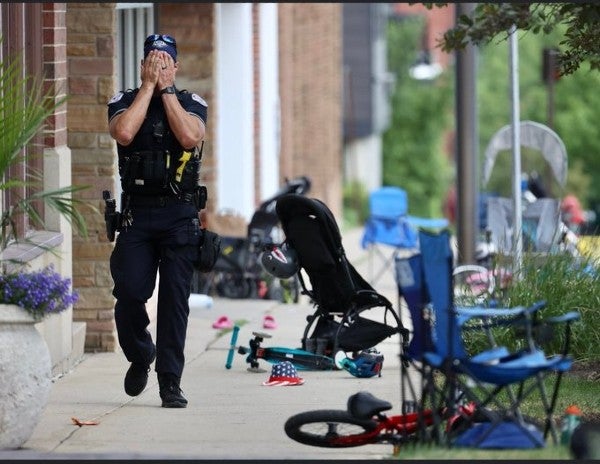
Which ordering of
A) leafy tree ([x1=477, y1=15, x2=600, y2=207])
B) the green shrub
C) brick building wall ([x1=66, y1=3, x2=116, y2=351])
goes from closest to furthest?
the green shrub → brick building wall ([x1=66, y1=3, x2=116, y2=351]) → leafy tree ([x1=477, y1=15, x2=600, y2=207])

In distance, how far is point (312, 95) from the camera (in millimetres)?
31031

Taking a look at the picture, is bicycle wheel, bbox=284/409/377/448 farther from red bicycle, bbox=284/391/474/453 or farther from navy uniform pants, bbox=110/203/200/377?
navy uniform pants, bbox=110/203/200/377

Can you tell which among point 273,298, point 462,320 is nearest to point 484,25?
point 462,320

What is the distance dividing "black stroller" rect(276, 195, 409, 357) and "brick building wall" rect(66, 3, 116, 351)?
5.35ft

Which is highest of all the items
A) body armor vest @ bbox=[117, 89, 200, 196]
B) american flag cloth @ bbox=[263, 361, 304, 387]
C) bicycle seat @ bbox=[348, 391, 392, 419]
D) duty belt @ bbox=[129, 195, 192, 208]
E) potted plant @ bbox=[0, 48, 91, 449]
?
body armor vest @ bbox=[117, 89, 200, 196]

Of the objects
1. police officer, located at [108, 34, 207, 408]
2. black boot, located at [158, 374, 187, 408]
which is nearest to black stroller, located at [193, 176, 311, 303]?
black boot, located at [158, 374, 187, 408]

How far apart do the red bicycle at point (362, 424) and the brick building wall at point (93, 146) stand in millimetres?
4387

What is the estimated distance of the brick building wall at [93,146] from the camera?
12.1 metres

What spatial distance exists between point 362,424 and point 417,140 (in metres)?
47.1

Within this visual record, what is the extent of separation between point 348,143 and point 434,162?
5694 mm

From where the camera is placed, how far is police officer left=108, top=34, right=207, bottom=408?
→ 912cm

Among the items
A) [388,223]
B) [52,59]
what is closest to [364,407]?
[52,59]

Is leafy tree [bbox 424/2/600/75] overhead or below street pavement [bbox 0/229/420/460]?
overhead

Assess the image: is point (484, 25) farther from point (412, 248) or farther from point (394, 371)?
point (412, 248)
